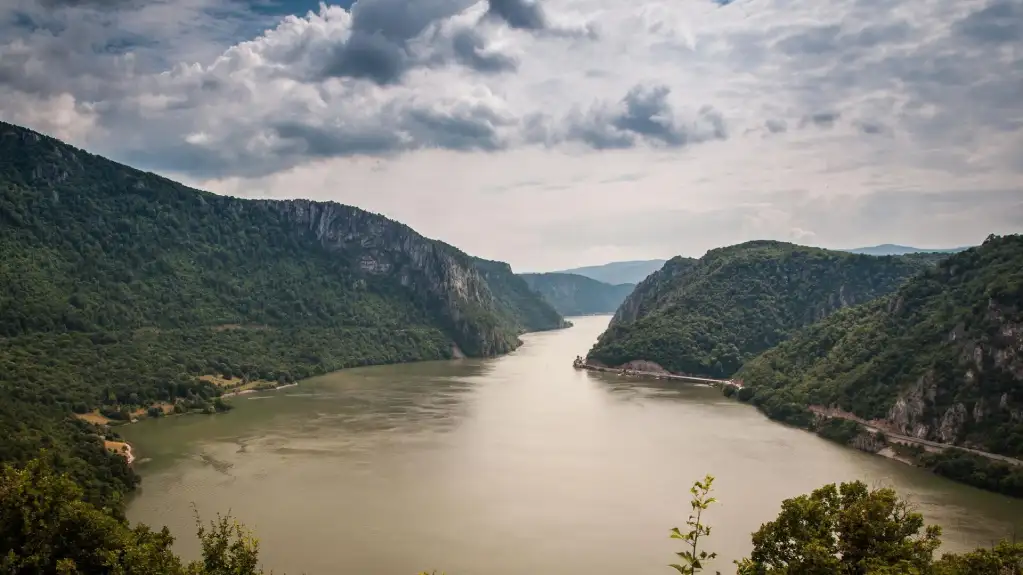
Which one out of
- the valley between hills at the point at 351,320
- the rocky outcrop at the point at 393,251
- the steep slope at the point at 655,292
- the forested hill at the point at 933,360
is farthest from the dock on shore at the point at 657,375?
the rocky outcrop at the point at 393,251

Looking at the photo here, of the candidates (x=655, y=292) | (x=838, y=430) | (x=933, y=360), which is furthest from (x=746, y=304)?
(x=933, y=360)

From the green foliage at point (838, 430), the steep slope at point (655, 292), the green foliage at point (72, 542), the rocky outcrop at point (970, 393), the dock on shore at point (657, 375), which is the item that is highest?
the steep slope at point (655, 292)

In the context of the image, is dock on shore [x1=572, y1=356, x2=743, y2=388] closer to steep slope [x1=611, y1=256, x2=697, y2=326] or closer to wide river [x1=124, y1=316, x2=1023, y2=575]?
wide river [x1=124, y1=316, x2=1023, y2=575]

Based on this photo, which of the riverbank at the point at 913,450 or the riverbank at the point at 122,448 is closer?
the riverbank at the point at 913,450

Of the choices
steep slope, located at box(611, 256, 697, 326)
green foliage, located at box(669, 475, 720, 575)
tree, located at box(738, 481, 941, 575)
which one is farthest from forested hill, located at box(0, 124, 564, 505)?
green foliage, located at box(669, 475, 720, 575)

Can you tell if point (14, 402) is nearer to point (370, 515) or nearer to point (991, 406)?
point (370, 515)

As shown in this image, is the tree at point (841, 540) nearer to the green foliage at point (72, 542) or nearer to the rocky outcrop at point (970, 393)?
the green foliage at point (72, 542)

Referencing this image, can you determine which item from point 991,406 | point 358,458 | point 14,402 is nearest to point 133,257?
point 14,402
